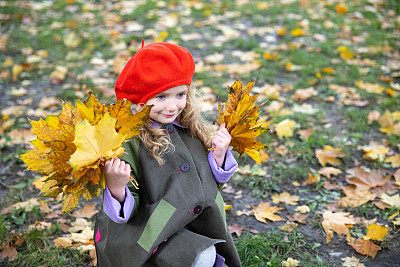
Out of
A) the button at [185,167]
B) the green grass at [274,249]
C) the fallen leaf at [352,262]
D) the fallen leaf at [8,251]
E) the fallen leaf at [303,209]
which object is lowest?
the fallen leaf at [8,251]

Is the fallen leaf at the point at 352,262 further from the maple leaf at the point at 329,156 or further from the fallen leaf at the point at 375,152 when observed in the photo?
the fallen leaf at the point at 375,152

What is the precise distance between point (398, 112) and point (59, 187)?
310 centimetres

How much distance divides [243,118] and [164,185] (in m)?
0.48

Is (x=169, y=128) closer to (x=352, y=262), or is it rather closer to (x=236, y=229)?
(x=236, y=229)

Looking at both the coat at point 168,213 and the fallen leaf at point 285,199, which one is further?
the fallen leaf at point 285,199

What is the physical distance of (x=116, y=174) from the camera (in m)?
1.48

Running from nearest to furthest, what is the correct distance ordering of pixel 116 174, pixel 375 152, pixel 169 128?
1. pixel 116 174
2. pixel 169 128
3. pixel 375 152

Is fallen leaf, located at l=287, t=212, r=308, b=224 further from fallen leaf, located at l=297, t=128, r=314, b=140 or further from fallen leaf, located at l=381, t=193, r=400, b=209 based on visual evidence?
fallen leaf, located at l=297, t=128, r=314, b=140

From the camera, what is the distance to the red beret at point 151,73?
1702 mm

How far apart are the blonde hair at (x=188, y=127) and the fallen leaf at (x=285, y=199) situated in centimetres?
99

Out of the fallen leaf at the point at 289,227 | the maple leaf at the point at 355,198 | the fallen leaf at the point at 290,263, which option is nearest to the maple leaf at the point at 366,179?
the maple leaf at the point at 355,198

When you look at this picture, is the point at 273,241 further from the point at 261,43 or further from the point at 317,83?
the point at 261,43

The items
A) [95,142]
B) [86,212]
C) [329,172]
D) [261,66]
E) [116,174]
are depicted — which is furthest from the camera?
[261,66]

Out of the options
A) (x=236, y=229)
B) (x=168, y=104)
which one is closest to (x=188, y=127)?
(x=168, y=104)
